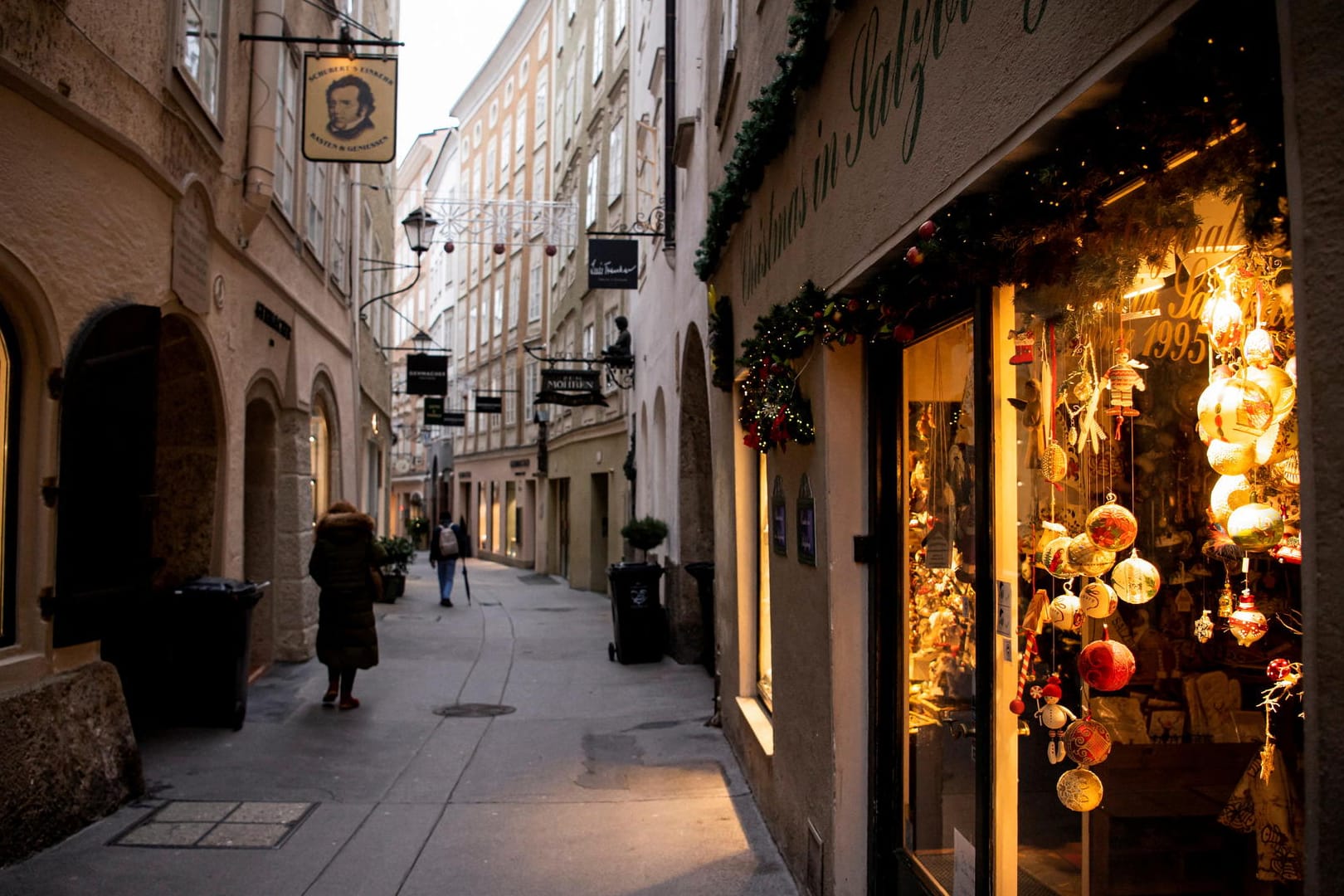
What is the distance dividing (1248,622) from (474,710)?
26.0 ft

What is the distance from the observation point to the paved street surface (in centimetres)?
530

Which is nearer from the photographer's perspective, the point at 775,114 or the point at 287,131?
the point at 775,114

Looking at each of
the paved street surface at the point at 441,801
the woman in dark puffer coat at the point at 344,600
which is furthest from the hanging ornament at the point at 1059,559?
the woman in dark puffer coat at the point at 344,600

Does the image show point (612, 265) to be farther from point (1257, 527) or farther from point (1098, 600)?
point (1257, 527)

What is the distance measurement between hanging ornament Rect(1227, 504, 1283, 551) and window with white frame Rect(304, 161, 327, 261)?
11.7 meters

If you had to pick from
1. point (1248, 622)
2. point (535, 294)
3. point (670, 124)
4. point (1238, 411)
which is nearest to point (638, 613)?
point (670, 124)

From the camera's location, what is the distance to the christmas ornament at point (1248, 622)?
8.54 feet

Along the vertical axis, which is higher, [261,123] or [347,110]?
[347,110]

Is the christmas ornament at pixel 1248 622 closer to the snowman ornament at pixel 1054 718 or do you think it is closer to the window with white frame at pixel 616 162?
the snowman ornament at pixel 1054 718

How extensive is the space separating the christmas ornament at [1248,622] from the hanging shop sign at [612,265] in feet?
42.1

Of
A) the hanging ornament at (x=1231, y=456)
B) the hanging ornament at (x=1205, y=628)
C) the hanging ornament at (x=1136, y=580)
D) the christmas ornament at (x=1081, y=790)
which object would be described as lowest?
the christmas ornament at (x=1081, y=790)

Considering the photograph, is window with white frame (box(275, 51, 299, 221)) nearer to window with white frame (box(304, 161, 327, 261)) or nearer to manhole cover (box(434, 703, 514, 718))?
window with white frame (box(304, 161, 327, 261))

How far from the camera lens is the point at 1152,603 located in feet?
10.1

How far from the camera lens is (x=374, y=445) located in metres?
23.8
